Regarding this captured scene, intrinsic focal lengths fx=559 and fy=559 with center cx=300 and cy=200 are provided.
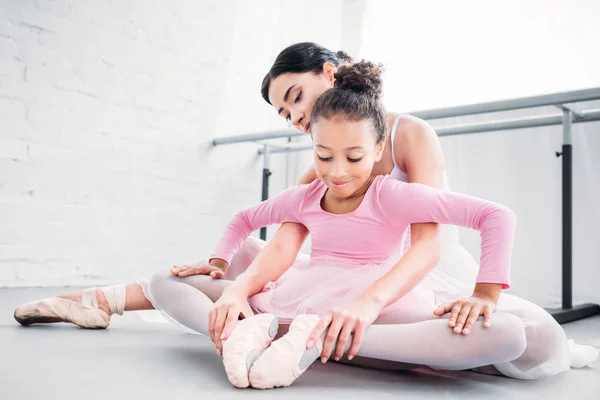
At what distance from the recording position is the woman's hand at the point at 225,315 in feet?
2.86

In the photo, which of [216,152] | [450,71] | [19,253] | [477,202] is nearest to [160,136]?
[216,152]

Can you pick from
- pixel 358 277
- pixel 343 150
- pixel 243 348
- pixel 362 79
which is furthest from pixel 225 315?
pixel 362 79

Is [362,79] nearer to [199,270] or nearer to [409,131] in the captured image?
[409,131]

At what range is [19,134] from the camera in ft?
7.32

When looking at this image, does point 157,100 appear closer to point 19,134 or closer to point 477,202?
point 19,134

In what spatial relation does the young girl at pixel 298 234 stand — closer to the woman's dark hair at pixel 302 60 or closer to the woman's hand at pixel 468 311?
the woman's dark hair at pixel 302 60

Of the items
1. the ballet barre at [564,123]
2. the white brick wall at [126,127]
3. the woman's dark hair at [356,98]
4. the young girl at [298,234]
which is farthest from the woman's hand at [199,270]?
the white brick wall at [126,127]

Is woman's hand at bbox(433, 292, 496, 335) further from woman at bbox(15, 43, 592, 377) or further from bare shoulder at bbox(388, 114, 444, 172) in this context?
bare shoulder at bbox(388, 114, 444, 172)

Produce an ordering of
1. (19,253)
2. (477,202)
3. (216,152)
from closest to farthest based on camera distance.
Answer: (477,202)
(19,253)
(216,152)

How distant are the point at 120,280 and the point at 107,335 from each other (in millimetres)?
1360

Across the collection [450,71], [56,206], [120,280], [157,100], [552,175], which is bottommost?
[120,280]

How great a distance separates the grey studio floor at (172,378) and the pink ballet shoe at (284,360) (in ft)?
0.06

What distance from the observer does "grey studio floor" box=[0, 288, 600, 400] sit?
77cm

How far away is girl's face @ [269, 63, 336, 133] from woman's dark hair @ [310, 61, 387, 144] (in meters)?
0.21
